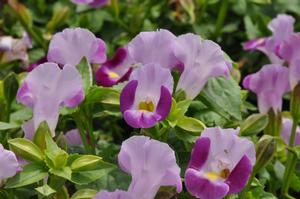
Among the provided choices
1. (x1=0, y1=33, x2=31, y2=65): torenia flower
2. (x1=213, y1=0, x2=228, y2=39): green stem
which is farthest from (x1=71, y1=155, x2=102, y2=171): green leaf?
(x1=213, y1=0, x2=228, y2=39): green stem

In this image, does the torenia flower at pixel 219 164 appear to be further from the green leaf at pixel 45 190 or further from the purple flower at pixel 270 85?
the purple flower at pixel 270 85

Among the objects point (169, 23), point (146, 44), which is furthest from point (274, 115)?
point (169, 23)

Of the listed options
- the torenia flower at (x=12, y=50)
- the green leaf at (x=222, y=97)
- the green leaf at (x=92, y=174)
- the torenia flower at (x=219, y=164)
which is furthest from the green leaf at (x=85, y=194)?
the torenia flower at (x=12, y=50)

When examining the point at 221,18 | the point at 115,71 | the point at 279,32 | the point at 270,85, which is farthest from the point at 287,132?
the point at 221,18

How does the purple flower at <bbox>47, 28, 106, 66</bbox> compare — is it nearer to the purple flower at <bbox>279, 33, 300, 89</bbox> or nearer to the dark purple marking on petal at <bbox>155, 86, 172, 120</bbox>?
the dark purple marking on petal at <bbox>155, 86, 172, 120</bbox>

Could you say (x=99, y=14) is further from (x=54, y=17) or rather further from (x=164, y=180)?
(x=164, y=180)

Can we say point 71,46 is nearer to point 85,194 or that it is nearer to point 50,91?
point 50,91

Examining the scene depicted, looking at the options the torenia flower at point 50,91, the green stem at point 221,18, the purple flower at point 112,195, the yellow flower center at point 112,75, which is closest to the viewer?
the purple flower at point 112,195
